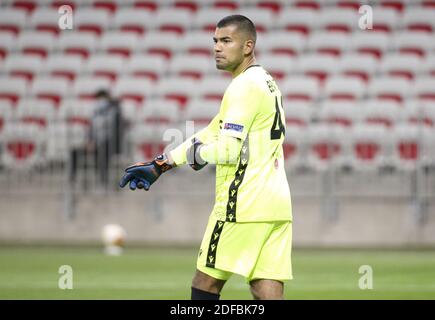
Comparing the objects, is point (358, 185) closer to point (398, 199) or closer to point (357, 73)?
point (398, 199)

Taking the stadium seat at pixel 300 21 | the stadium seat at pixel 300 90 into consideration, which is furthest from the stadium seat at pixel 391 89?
the stadium seat at pixel 300 21

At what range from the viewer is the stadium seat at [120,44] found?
22852 mm

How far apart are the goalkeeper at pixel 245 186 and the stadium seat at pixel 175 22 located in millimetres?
16605

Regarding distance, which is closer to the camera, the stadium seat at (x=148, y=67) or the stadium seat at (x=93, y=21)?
the stadium seat at (x=148, y=67)

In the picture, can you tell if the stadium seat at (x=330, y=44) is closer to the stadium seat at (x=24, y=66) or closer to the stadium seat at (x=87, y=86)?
the stadium seat at (x=87, y=86)

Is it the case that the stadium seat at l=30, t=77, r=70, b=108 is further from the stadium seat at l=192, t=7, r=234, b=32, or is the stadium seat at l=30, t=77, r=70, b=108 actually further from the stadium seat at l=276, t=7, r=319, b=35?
the stadium seat at l=276, t=7, r=319, b=35

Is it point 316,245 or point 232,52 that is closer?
point 232,52

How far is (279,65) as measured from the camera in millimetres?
21156

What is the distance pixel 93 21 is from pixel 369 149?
28.7ft

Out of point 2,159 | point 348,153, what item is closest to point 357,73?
point 348,153

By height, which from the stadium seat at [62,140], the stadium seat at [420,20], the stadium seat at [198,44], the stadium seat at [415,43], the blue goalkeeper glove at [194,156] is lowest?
the blue goalkeeper glove at [194,156]

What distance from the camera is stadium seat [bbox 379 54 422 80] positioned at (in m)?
20.8
